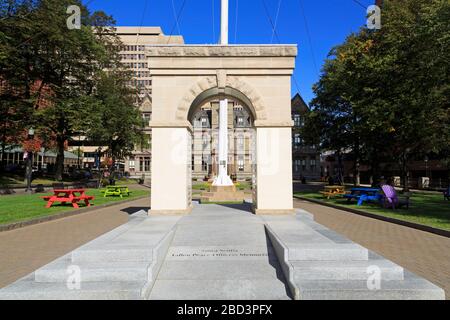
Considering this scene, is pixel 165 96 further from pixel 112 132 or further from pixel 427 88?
pixel 112 132

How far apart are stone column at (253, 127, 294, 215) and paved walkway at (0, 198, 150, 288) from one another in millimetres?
5755

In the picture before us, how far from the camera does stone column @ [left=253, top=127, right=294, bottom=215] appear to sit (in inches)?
487

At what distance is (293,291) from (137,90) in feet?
167

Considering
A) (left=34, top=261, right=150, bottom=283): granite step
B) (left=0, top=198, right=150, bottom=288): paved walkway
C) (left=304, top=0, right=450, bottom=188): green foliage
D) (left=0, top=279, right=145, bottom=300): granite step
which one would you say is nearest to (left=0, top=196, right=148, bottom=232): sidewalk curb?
(left=0, top=198, right=150, bottom=288): paved walkway

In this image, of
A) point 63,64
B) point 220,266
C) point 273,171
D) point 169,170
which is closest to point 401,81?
point 273,171

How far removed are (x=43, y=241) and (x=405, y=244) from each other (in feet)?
34.0

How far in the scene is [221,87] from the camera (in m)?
12.8

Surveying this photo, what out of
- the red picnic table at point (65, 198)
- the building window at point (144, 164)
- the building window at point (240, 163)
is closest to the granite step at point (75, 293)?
the red picnic table at point (65, 198)

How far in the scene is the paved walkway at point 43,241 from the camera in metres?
7.18

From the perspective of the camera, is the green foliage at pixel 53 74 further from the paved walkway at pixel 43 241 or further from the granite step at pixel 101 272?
the granite step at pixel 101 272

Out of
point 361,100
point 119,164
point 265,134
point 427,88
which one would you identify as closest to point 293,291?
point 265,134

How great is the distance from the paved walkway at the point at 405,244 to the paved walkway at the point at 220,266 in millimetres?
2913

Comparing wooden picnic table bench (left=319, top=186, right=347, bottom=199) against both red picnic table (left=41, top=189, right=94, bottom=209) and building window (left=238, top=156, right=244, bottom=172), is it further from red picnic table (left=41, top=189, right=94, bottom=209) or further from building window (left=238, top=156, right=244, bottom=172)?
building window (left=238, top=156, right=244, bottom=172)

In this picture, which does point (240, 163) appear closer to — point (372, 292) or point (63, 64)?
point (63, 64)
